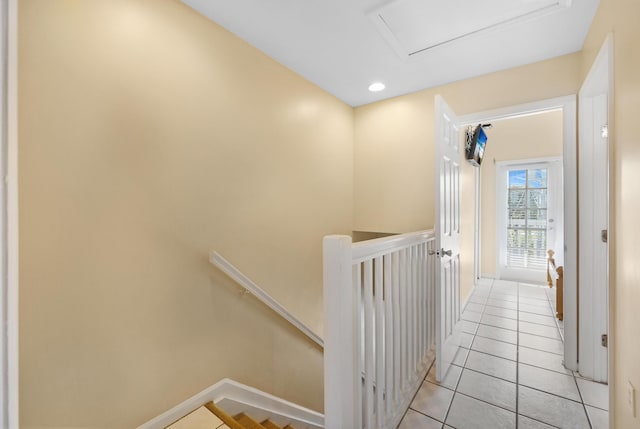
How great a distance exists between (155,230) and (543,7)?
2628mm

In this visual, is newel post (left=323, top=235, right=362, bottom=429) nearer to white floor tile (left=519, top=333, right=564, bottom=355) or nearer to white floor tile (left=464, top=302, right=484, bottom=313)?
white floor tile (left=519, top=333, right=564, bottom=355)

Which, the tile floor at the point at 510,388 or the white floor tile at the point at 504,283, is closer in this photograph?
the tile floor at the point at 510,388

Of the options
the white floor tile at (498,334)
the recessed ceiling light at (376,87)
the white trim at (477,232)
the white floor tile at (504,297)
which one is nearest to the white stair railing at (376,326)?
the white floor tile at (498,334)

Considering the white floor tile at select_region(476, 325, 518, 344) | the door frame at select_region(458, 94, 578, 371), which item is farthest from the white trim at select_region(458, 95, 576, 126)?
the white floor tile at select_region(476, 325, 518, 344)

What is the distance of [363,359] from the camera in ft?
4.68

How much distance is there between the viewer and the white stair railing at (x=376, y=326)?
1.17 m

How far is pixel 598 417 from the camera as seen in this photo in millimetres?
1626

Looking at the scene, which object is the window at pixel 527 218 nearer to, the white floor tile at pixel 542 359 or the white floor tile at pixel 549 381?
the white floor tile at pixel 542 359

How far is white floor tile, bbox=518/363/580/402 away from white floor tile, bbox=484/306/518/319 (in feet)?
3.89

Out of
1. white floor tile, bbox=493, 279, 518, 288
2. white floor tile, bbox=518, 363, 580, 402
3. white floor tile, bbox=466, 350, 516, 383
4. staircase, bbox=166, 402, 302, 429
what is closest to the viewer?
staircase, bbox=166, 402, 302, 429

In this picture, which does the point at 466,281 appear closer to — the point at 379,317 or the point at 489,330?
the point at 489,330

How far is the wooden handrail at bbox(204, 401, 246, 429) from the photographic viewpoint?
5.17 feet

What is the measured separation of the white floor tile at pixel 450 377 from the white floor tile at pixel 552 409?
379mm

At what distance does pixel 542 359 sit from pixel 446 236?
4.42 feet
